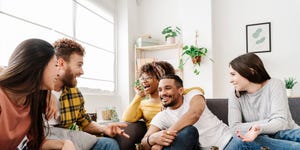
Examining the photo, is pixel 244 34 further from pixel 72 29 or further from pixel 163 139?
pixel 163 139

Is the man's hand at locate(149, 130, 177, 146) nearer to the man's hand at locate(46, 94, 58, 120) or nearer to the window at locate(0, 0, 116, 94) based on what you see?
the man's hand at locate(46, 94, 58, 120)

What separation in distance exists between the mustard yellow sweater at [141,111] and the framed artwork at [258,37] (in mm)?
2090

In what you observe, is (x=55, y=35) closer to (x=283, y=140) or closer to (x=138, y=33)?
(x=138, y=33)

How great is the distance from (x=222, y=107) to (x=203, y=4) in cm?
213

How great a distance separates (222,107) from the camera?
205 centimetres

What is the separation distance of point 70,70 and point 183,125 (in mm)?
777

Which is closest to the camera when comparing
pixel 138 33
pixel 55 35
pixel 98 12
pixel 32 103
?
pixel 32 103

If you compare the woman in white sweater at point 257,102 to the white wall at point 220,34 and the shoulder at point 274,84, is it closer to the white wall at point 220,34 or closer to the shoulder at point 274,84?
the shoulder at point 274,84

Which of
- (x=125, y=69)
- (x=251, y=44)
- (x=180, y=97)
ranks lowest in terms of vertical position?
(x=180, y=97)

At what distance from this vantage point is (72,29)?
296 centimetres

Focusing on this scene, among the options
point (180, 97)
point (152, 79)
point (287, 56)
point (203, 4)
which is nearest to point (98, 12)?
point (203, 4)

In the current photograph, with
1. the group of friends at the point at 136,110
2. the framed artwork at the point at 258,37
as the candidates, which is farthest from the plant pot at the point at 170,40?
the group of friends at the point at 136,110

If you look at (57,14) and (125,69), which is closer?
(57,14)

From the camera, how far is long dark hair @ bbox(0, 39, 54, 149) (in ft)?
3.34
